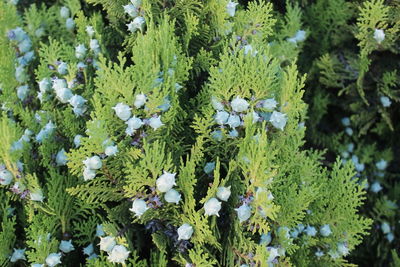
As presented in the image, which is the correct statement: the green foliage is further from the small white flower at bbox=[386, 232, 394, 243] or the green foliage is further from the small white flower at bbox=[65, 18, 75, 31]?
the small white flower at bbox=[386, 232, 394, 243]

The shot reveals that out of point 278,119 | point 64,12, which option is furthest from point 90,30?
point 278,119

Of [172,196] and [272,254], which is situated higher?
[172,196]

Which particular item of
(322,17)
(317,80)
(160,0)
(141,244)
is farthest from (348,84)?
(141,244)

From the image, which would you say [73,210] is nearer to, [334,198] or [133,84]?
[133,84]

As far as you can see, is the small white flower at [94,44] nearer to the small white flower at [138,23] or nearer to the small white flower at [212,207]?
the small white flower at [138,23]

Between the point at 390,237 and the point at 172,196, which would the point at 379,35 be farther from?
the point at 172,196

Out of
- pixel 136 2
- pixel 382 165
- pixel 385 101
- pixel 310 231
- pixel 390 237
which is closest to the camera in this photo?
pixel 136 2

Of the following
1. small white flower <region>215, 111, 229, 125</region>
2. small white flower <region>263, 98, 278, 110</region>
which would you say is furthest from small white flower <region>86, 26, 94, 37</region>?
small white flower <region>263, 98, 278, 110</region>
